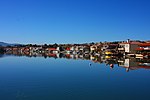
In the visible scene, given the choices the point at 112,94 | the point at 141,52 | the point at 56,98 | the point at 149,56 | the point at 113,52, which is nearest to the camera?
the point at 56,98

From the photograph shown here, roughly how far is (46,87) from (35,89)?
175 centimetres

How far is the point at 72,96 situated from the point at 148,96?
6.87 m

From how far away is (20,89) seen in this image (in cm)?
2797

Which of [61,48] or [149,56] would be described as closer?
[149,56]

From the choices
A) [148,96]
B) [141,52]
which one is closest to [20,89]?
[148,96]

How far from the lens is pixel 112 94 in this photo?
25.2 meters

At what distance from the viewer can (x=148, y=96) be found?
24766 millimetres

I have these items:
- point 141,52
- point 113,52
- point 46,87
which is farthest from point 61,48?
point 46,87

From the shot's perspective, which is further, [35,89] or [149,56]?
[149,56]

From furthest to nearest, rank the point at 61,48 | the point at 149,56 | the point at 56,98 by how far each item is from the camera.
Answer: the point at 61,48 < the point at 149,56 < the point at 56,98

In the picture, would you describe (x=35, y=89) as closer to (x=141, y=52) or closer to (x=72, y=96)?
(x=72, y=96)

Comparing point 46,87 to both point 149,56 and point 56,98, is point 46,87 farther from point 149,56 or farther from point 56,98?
point 149,56

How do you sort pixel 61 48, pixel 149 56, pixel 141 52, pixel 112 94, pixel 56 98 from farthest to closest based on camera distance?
1. pixel 61 48
2. pixel 141 52
3. pixel 149 56
4. pixel 112 94
5. pixel 56 98

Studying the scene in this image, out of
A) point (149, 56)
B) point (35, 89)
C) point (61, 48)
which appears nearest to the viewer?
point (35, 89)
